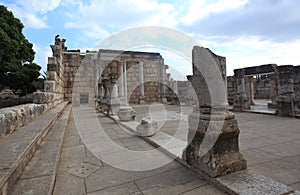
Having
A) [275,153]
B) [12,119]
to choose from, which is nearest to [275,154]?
[275,153]

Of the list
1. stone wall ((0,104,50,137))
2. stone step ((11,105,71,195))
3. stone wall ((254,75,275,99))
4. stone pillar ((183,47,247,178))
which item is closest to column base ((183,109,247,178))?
stone pillar ((183,47,247,178))

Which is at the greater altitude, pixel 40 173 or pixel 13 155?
pixel 13 155

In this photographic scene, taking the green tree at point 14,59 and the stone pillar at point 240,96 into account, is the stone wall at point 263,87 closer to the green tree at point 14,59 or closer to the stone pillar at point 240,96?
the stone pillar at point 240,96

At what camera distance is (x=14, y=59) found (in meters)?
11.4

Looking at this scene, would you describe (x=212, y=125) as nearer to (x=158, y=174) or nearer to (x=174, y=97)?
(x=158, y=174)

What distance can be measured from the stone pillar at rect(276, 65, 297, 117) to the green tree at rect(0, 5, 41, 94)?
13335 millimetres

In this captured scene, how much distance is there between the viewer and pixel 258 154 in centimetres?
264

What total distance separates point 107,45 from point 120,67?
951 centimetres

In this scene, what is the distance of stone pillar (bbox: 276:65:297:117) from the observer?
616 centimetres

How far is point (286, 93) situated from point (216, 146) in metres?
6.27

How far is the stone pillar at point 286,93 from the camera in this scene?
20.2 ft

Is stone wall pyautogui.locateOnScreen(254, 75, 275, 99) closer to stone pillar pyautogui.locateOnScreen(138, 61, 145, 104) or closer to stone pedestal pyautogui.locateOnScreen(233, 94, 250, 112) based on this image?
stone pedestal pyautogui.locateOnScreen(233, 94, 250, 112)

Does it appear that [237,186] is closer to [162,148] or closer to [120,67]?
[162,148]

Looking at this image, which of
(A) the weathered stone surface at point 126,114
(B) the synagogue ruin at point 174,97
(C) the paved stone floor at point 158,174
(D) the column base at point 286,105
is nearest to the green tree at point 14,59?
(B) the synagogue ruin at point 174,97
